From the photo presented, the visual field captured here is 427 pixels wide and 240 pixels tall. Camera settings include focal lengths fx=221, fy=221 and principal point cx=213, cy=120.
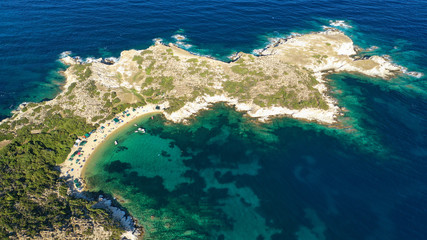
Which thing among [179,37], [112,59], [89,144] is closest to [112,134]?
[89,144]

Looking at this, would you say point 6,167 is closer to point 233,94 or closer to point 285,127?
point 233,94

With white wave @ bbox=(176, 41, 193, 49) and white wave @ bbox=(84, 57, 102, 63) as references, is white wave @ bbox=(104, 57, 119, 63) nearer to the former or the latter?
white wave @ bbox=(84, 57, 102, 63)

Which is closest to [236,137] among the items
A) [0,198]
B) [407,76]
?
[0,198]

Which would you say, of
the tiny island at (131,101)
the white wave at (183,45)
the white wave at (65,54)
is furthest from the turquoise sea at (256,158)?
the tiny island at (131,101)

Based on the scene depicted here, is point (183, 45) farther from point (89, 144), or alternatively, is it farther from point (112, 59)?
point (89, 144)

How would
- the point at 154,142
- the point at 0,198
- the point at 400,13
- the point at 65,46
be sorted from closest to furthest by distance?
the point at 0,198 < the point at 154,142 < the point at 65,46 < the point at 400,13

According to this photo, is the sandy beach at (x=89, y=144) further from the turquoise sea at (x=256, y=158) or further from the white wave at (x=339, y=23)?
the white wave at (x=339, y=23)
